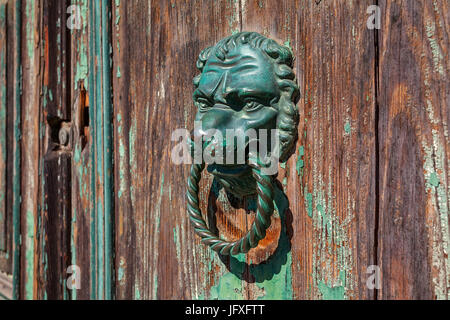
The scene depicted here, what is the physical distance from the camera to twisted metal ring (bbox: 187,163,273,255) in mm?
524

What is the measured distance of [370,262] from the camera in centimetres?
51

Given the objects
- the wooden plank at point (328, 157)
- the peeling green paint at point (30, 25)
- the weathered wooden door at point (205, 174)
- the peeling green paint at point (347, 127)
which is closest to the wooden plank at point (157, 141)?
the weathered wooden door at point (205, 174)

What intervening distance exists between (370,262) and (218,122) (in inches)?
9.8

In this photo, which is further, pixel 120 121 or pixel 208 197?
pixel 120 121

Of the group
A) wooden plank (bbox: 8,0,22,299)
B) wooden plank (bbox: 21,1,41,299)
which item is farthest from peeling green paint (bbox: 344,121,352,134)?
wooden plank (bbox: 8,0,22,299)

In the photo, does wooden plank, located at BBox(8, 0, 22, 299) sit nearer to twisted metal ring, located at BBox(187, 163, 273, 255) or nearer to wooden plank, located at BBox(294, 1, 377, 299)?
twisted metal ring, located at BBox(187, 163, 273, 255)

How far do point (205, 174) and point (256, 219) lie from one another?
0.16 m

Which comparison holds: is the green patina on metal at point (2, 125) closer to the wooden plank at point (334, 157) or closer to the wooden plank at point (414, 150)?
the wooden plank at point (334, 157)

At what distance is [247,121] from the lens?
0.56 metres

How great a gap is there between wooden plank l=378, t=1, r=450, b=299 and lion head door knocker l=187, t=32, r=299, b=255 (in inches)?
5.0

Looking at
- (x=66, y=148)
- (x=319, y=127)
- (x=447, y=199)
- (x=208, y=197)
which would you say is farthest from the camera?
(x=66, y=148)

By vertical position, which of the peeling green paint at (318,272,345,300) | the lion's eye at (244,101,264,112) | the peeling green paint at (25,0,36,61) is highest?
the peeling green paint at (25,0,36,61)

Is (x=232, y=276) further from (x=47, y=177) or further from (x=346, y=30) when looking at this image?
(x=47, y=177)

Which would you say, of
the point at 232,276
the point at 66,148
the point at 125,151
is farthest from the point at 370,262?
the point at 66,148
